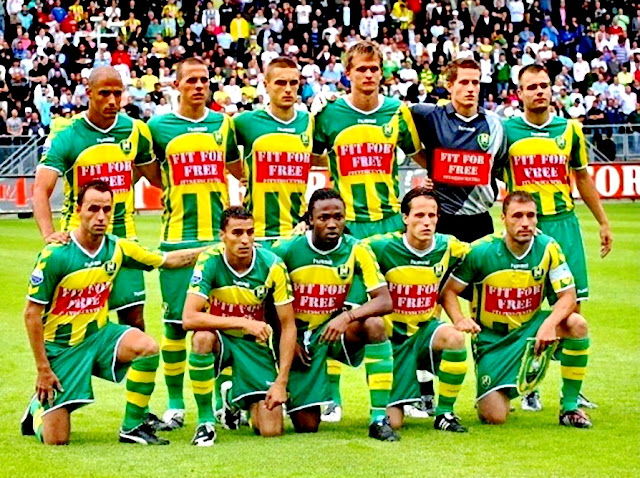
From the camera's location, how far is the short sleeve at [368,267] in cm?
819

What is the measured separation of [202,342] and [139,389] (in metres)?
0.44

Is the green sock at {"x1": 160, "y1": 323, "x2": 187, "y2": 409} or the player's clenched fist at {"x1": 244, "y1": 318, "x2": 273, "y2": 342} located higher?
the player's clenched fist at {"x1": 244, "y1": 318, "x2": 273, "y2": 342}

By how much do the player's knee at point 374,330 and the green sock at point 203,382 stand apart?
0.93 m

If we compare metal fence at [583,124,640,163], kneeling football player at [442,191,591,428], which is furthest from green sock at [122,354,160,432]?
metal fence at [583,124,640,163]

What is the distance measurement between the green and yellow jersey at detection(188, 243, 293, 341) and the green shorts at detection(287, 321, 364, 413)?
376 millimetres

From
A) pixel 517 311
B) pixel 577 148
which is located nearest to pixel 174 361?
pixel 517 311

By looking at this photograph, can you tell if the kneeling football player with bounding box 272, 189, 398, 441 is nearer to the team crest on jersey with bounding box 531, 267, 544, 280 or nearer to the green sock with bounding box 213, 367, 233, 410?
the green sock with bounding box 213, 367, 233, 410

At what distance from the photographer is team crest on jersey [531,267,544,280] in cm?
862

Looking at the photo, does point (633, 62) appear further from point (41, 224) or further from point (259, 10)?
point (41, 224)

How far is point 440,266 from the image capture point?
27.9 ft

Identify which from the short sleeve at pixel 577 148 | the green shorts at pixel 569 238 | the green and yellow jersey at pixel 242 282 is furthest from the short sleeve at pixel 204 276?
the short sleeve at pixel 577 148

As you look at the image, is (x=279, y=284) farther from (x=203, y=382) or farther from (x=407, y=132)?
(x=407, y=132)

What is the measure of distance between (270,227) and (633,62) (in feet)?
83.3

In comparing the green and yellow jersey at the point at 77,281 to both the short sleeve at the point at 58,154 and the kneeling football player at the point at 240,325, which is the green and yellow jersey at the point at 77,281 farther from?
A: the short sleeve at the point at 58,154
